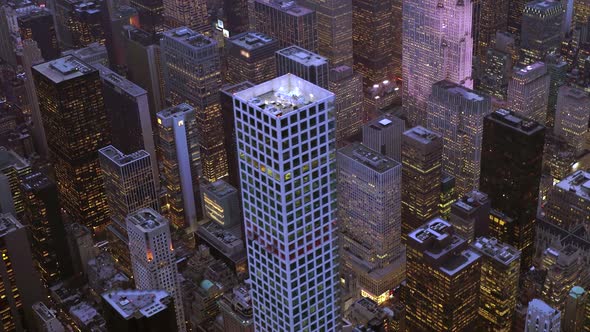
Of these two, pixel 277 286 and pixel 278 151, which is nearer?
pixel 278 151

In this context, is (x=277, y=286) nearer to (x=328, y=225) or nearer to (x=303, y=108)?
(x=328, y=225)

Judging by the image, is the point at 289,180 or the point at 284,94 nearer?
the point at 289,180

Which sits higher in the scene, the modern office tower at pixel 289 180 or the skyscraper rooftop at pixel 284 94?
the skyscraper rooftop at pixel 284 94

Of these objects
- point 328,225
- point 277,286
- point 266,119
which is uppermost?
point 266,119

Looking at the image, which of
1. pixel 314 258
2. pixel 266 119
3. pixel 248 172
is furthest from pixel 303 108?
pixel 314 258

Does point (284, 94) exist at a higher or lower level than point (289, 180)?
higher

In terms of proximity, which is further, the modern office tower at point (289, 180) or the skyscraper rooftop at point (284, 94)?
the skyscraper rooftop at point (284, 94)

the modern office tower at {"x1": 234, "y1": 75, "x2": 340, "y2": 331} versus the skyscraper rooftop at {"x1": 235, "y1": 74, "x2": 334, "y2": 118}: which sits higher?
the skyscraper rooftop at {"x1": 235, "y1": 74, "x2": 334, "y2": 118}

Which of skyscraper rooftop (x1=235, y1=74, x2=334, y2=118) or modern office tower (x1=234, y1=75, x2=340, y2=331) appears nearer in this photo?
modern office tower (x1=234, y1=75, x2=340, y2=331)
